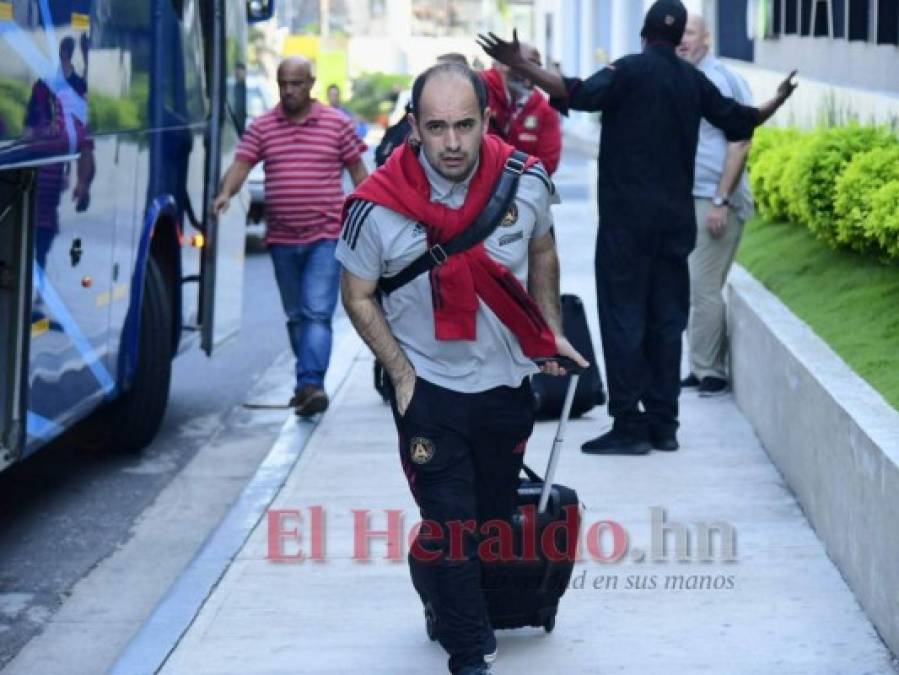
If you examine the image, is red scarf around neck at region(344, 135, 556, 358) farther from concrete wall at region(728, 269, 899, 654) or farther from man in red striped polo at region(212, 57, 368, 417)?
man in red striped polo at region(212, 57, 368, 417)

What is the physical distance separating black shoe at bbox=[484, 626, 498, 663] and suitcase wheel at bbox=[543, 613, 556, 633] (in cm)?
41

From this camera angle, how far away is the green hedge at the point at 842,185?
8.76m

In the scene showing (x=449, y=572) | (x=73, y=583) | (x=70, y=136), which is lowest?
(x=73, y=583)

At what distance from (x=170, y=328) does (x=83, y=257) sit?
166 centimetres

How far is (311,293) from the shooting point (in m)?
11.4

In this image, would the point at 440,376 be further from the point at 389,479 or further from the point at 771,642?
the point at 389,479

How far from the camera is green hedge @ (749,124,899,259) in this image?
8.76 meters

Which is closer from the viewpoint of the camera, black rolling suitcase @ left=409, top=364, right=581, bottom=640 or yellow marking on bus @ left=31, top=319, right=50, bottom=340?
black rolling suitcase @ left=409, top=364, right=581, bottom=640

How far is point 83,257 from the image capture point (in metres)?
9.16

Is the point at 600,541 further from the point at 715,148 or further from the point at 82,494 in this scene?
the point at 715,148

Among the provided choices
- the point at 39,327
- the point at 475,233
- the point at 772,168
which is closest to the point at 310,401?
the point at 39,327

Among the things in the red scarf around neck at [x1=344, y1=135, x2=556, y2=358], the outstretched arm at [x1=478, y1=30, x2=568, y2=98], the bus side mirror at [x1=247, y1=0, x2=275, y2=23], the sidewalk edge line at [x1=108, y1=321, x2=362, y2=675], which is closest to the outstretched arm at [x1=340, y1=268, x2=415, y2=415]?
the red scarf around neck at [x1=344, y1=135, x2=556, y2=358]

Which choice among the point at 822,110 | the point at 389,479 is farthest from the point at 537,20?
the point at 389,479

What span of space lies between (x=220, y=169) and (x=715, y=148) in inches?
103
